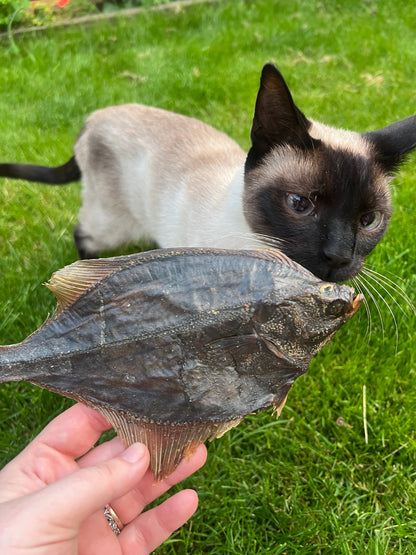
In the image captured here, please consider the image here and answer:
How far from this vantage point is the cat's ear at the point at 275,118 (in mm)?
1898

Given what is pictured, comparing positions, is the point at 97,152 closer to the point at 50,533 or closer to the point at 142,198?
the point at 142,198

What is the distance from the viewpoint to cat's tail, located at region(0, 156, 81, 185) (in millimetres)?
2984

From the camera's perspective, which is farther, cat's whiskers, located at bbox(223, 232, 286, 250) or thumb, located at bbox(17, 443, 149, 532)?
cat's whiskers, located at bbox(223, 232, 286, 250)

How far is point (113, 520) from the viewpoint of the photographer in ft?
5.96

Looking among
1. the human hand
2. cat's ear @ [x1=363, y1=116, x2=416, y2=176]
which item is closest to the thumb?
the human hand

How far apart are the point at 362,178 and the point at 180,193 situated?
42.1 inches

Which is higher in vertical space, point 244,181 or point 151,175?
point 244,181

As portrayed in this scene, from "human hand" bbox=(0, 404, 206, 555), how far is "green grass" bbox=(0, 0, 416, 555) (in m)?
0.32

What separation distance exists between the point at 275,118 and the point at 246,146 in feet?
7.49

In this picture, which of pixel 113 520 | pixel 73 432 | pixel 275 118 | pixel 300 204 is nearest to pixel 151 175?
pixel 275 118

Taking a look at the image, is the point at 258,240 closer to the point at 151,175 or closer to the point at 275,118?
the point at 275,118

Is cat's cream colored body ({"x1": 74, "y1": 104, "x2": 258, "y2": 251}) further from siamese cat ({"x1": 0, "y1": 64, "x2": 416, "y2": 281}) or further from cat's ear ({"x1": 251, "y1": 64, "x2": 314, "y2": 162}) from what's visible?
cat's ear ({"x1": 251, "y1": 64, "x2": 314, "y2": 162})

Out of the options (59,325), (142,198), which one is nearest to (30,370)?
(59,325)

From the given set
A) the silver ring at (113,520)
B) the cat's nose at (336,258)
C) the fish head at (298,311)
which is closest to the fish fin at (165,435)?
the fish head at (298,311)
